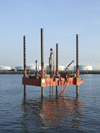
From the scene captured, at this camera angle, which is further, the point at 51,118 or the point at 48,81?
the point at 48,81

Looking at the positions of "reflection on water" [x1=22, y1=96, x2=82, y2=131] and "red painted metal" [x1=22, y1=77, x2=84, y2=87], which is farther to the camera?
"red painted metal" [x1=22, y1=77, x2=84, y2=87]

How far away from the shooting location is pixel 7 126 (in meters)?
26.5

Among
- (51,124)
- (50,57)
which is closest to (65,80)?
(50,57)

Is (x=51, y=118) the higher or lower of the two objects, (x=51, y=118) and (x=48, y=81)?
the lower

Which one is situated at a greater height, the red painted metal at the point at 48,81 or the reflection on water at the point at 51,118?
the red painted metal at the point at 48,81

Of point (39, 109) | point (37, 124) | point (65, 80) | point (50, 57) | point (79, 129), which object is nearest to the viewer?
point (79, 129)

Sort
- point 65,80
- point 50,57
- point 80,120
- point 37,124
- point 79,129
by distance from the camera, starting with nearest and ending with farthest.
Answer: point 79,129, point 37,124, point 80,120, point 65,80, point 50,57

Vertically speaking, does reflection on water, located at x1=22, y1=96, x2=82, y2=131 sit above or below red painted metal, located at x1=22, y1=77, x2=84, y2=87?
below

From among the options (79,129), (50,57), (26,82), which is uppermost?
(50,57)

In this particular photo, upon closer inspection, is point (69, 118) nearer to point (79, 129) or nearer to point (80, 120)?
point (80, 120)

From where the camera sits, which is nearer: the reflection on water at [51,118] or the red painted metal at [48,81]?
the reflection on water at [51,118]

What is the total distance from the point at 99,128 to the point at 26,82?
27827 mm

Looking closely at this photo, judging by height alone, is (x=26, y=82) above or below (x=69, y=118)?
above

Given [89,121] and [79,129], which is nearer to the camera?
[79,129]
